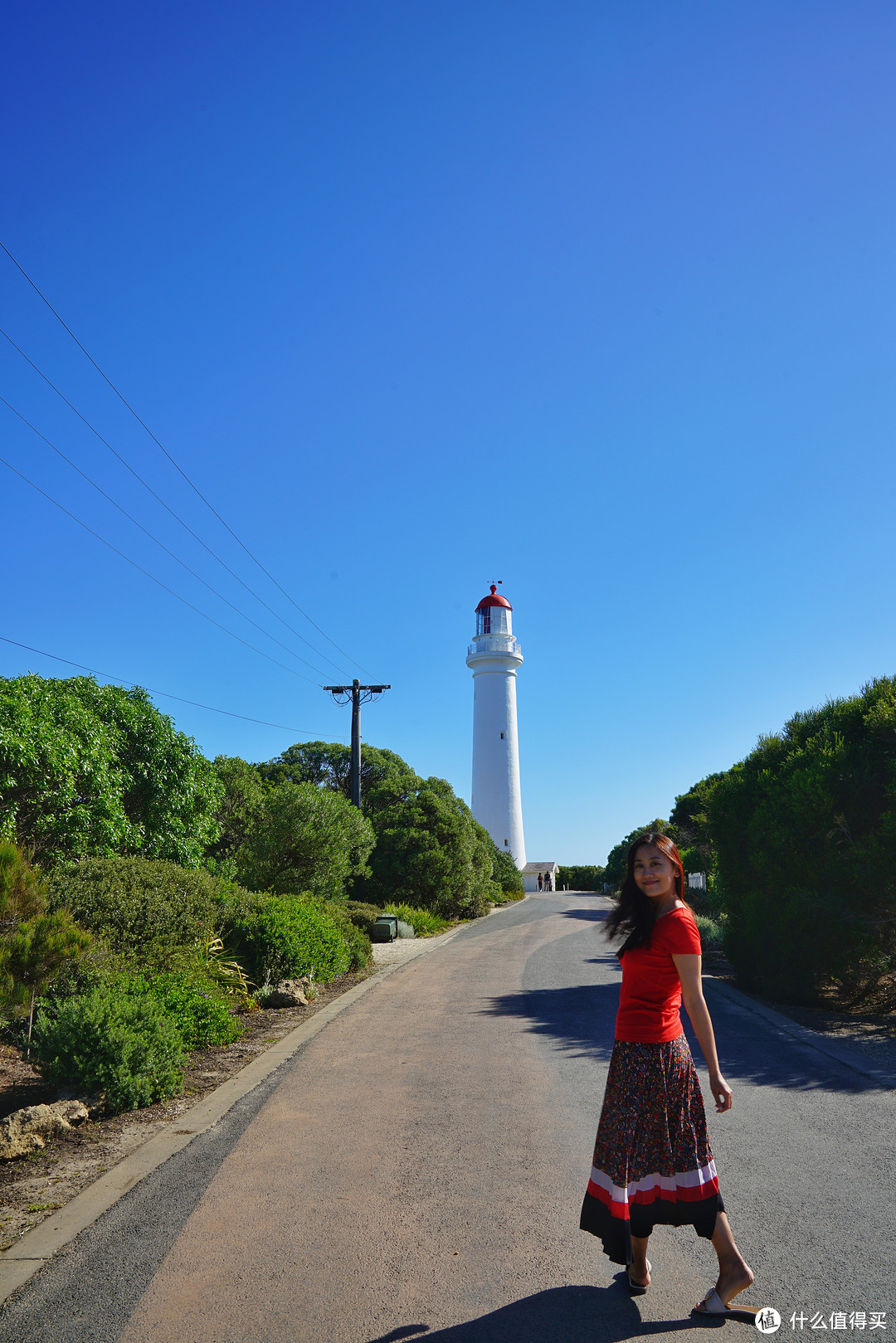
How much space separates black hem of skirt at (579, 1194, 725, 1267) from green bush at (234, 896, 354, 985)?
851cm

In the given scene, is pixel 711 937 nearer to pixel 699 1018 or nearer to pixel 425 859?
pixel 425 859

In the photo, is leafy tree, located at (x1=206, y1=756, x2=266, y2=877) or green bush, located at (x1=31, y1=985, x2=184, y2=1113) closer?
green bush, located at (x1=31, y1=985, x2=184, y2=1113)

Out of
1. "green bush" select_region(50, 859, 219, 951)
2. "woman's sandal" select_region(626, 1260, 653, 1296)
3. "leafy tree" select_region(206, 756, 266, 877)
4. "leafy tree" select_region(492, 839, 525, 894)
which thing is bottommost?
"woman's sandal" select_region(626, 1260, 653, 1296)

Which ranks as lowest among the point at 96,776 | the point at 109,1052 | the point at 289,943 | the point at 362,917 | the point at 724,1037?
the point at 724,1037

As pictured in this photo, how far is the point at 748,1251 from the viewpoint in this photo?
380 centimetres

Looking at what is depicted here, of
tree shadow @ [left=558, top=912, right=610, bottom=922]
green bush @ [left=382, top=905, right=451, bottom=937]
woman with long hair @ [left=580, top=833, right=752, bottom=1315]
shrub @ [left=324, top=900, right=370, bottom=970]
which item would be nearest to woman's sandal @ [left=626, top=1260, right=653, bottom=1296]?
woman with long hair @ [left=580, top=833, right=752, bottom=1315]

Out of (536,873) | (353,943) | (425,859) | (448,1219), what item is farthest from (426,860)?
(536,873)

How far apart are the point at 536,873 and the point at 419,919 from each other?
1731 inches

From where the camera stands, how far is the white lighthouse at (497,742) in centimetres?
4688

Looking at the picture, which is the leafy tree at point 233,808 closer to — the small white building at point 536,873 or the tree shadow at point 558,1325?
the tree shadow at point 558,1325

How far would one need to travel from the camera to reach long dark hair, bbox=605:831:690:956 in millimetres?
3590

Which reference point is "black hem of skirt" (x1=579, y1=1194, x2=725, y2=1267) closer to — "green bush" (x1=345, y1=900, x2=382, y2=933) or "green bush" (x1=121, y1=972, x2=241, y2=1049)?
"green bush" (x1=121, y1=972, x2=241, y2=1049)

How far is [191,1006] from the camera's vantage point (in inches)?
313

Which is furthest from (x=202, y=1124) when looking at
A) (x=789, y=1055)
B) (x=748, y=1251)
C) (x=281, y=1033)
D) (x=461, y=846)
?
(x=461, y=846)
